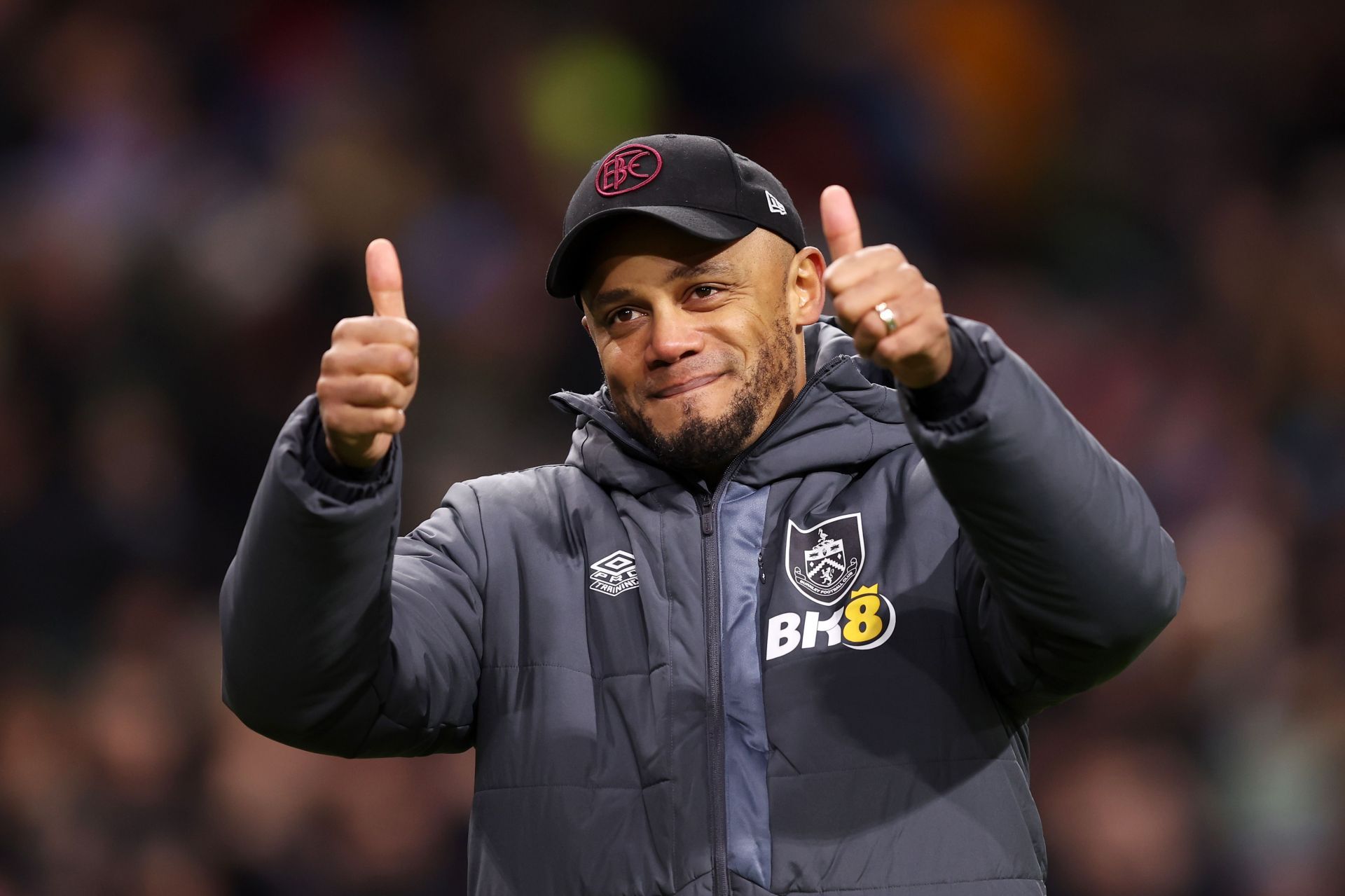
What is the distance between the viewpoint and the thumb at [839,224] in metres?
1.51

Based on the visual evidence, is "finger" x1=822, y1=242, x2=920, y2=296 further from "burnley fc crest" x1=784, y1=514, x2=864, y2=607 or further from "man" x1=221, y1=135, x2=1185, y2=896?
"burnley fc crest" x1=784, y1=514, x2=864, y2=607

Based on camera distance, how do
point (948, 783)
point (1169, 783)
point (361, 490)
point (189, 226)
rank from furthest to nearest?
point (189, 226) < point (1169, 783) < point (948, 783) < point (361, 490)

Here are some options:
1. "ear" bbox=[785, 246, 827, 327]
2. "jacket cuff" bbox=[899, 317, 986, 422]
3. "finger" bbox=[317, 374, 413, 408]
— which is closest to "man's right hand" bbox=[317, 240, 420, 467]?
"finger" bbox=[317, 374, 413, 408]

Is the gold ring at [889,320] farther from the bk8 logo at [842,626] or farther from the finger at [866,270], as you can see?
the bk8 logo at [842,626]

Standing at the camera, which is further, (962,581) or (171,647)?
(171,647)

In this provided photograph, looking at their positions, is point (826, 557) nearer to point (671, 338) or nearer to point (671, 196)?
point (671, 338)

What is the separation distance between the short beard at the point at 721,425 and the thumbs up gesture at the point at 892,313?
449mm

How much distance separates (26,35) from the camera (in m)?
4.42

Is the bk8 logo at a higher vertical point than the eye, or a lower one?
lower

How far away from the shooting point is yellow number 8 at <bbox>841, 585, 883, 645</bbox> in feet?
5.58

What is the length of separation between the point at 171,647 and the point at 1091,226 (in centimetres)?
281

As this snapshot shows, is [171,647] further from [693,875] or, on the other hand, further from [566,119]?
[693,875]

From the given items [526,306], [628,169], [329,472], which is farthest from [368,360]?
[526,306]

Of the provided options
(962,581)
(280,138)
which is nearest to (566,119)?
(280,138)
